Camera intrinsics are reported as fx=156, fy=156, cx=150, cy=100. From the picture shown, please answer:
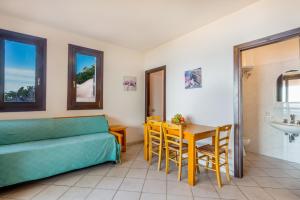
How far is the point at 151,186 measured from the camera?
218cm

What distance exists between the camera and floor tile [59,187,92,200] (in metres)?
1.92

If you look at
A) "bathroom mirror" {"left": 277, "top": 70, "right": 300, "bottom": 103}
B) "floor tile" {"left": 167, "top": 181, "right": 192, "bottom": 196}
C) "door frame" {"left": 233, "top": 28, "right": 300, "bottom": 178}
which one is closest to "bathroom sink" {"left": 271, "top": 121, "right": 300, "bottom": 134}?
"bathroom mirror" {"left": 277, "top": 70, "right": 300, "bottom": 103}

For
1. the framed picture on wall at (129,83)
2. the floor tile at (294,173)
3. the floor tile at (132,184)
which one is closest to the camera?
the floor tile at (132,184)

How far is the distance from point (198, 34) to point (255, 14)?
3.23ft

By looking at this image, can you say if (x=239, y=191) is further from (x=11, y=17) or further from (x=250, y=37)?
(x=11, y=17)

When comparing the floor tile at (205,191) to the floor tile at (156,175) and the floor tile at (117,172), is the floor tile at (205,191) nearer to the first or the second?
the floor tile at (156,175)

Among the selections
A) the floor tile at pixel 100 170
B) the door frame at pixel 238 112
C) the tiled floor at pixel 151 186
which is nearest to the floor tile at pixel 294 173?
the tiled floor at pixel 151 186

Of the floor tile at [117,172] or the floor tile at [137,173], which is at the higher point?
the floor tile at [117,172]

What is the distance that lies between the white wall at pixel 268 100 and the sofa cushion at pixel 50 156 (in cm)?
309

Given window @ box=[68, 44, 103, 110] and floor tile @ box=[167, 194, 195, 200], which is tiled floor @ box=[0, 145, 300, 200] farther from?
window @ box=[68, 44, 103, 110]

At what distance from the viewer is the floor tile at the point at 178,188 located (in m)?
2.03

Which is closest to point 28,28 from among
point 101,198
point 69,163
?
point 69,163

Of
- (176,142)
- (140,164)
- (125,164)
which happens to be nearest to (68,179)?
(125,164)

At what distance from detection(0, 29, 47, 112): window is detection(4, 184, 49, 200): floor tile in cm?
129
